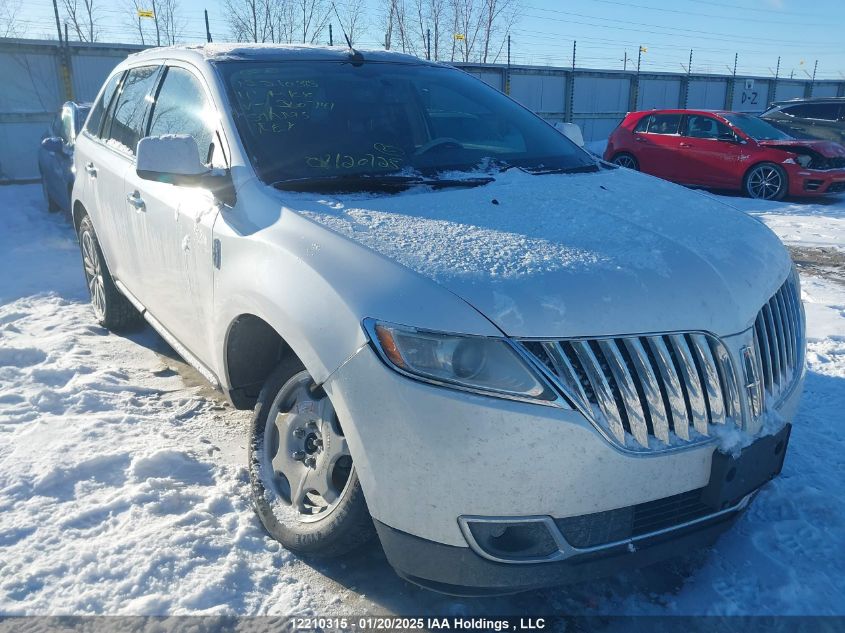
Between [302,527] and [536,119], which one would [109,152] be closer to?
[536,119]

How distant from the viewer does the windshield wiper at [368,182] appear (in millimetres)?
2691

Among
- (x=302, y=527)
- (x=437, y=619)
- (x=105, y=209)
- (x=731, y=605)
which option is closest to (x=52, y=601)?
(x=302, y=527)

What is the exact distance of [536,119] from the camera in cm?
387

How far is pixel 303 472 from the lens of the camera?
8.14ft

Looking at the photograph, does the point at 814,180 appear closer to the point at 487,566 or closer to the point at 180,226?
the point at 180,226

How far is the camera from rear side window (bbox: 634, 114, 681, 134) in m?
12.2

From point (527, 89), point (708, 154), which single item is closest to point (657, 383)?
point (708, 154)

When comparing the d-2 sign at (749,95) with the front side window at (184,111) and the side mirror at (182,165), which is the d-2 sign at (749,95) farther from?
the side mirror at (182,165)

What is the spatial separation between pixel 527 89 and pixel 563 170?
19746 mm

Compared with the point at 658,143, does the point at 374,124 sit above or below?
above

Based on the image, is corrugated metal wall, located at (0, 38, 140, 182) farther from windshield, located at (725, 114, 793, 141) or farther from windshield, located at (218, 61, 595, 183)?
windshield, located at (218, 61, 595, 183)

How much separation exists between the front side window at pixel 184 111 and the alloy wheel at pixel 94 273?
1.43 metres

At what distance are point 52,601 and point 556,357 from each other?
1804 millimetres

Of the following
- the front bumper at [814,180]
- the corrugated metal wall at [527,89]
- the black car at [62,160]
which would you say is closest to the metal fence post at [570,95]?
the corrugated metal wall at [527,89]
